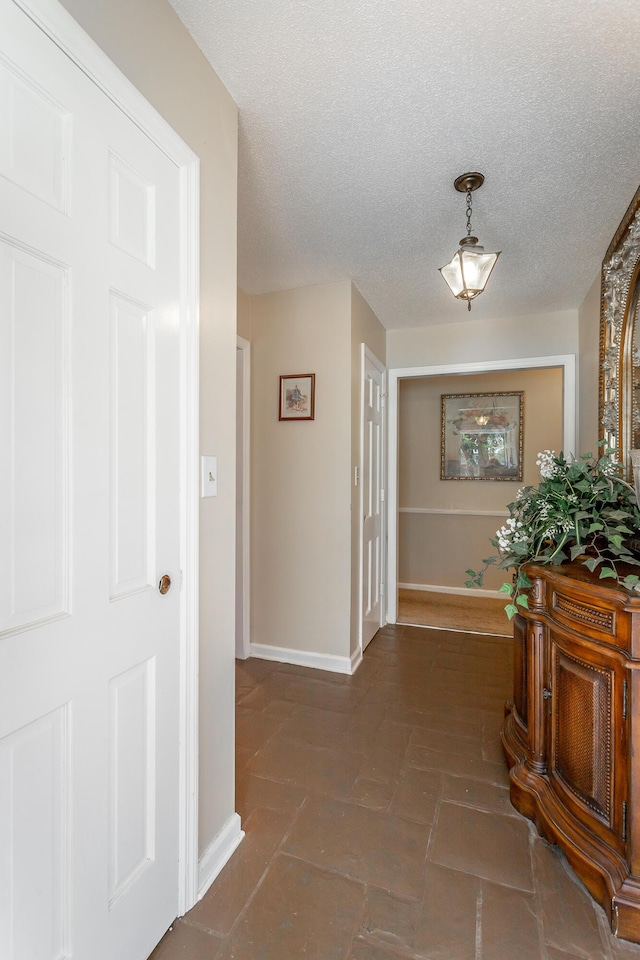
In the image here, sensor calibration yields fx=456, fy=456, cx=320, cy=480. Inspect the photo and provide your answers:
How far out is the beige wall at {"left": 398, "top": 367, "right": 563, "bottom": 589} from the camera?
14.6ft

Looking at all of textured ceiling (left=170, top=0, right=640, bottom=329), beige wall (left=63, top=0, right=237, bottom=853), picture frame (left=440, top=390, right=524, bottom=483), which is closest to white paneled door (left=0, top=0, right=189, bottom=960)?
beige wall (left=63, top=0, right=237, bottom=853)

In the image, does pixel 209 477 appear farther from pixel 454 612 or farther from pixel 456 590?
pixel 456 590

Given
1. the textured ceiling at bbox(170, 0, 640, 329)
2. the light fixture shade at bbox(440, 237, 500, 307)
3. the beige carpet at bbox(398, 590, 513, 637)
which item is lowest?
the beige carpet at bbox(398, 590, 513, 637)

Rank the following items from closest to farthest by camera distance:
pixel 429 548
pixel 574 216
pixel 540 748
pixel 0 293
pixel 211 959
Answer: pixel 0 293, pixel 211 959, pixel 540 748, pixel 574 216, pixel 429 548

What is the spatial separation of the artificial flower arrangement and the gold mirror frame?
1.56 feet

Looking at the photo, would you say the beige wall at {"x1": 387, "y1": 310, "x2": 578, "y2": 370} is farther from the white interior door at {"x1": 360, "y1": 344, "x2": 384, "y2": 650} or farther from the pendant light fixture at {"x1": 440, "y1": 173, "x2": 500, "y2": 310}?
the pendant light fixture at {"x1": 440, "y1": 173, "x2": 500, "y2": 310}

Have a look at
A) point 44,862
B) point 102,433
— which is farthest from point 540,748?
point 102,433

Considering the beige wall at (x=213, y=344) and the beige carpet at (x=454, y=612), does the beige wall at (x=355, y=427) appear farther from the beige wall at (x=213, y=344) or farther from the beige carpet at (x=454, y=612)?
the beige wall at (x=213, y=344)

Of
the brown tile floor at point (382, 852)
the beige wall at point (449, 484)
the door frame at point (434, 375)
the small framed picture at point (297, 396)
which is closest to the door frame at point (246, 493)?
the small framed picture at point (297, 396)

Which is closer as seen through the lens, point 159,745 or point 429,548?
point 159,745

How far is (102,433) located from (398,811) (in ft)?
5.71

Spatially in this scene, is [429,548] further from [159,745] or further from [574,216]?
[159,745]

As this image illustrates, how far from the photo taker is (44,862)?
2.91ft

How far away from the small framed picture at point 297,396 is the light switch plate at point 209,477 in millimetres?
1593
